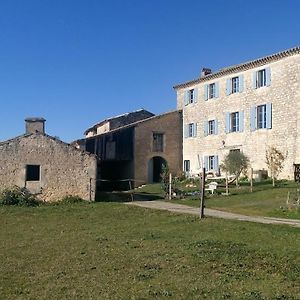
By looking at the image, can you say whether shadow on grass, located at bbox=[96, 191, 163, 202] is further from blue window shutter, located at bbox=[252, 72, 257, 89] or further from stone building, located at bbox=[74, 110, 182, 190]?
blue window shutter, located at bbox=[252, 72, 257, 89]

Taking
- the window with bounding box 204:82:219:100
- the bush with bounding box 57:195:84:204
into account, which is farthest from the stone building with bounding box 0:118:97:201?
the window with bounding box 204:82:219:100

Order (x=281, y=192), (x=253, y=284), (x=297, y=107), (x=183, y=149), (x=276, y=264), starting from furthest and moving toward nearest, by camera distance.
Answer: (x=183, y=149), (x=297, y=107), (x=281, y=192), (x=276, y=264), (x=253, y=284)

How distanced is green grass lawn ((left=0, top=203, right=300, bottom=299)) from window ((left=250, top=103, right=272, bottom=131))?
19.3m

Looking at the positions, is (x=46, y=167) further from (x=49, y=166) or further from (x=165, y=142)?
(x=165, y=142)

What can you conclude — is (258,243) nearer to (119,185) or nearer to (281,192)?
(281,192)

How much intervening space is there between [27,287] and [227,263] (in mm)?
4085

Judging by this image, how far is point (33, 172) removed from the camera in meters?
28.3

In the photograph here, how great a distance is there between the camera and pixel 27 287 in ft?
28.1

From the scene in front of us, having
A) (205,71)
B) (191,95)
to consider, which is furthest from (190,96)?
(205,71)

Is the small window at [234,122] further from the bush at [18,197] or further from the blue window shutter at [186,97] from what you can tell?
the bush at [18,197]

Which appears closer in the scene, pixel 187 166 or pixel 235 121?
pixel 235 121

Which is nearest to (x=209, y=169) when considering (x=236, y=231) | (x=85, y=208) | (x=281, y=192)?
(x=281, y=192)

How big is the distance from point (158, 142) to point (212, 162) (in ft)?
16.9

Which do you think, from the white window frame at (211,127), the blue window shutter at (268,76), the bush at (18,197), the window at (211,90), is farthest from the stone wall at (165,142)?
the bush at (18,197)
